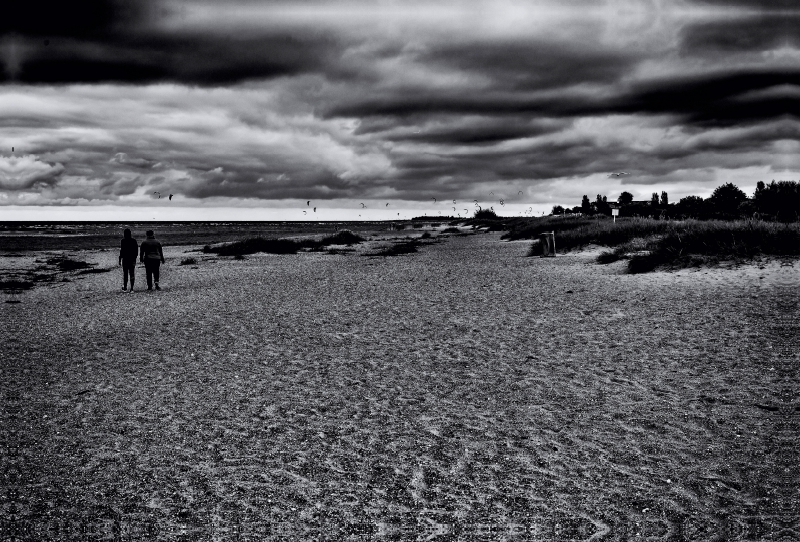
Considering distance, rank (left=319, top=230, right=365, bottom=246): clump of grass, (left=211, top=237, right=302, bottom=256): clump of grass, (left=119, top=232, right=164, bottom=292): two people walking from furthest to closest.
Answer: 1. (left=319, top=230, right=365, bottom=246): clump of grass
2. (left=211, top=237, right=302, bottom=256): clump of grass
3. (left=119, top=232, right=164, bottom=292): two people walking

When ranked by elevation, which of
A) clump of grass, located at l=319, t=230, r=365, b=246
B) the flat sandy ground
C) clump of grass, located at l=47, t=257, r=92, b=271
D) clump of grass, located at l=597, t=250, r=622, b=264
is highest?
clump of grass, located at l=319, t=230, r=365, b=246

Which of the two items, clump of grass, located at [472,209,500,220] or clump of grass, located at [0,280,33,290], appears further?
clump of grass, located at [472,209,500,220]

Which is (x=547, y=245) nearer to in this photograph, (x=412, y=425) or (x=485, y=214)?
(x=412, y=425)

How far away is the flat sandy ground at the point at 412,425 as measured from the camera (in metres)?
4.60

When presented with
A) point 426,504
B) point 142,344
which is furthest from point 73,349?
point 426,504

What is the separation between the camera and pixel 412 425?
263 inches

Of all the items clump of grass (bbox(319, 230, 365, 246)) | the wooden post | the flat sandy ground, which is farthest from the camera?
clump of grass (bbox(319, 230, 365, 246))

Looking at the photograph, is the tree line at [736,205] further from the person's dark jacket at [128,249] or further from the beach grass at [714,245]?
the person's dark jacket at [128,249]

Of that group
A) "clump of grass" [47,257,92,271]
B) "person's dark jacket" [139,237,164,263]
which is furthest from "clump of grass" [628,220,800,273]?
"clump of grass" [47,257,92,271]

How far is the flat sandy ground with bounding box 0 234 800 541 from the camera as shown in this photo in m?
4.60

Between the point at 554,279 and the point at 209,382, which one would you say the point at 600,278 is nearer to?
the point at 554,279

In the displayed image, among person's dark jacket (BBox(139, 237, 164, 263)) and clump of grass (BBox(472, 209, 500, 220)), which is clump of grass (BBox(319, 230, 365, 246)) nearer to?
person's dark jacket (BBox(139, 237, 164, 263))

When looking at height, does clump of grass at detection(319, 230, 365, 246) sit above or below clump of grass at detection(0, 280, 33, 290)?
above

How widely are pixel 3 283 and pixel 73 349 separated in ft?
54.1
